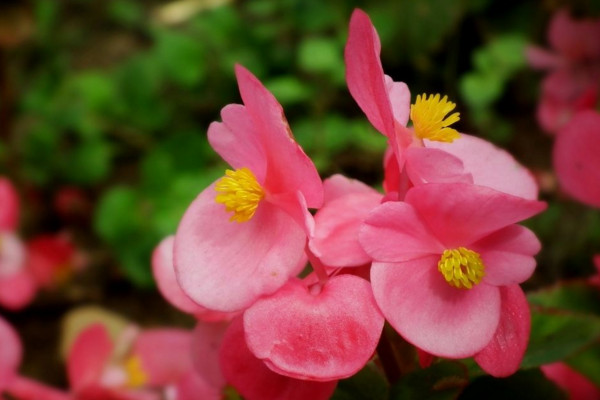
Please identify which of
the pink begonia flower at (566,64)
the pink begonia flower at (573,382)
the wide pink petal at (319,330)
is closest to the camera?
the wide pink petal at (319,330)

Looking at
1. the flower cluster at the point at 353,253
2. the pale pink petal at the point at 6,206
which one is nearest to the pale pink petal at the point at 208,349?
the flower cluster at the point at 353,253

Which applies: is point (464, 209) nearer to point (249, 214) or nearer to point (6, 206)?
point (249, 214)

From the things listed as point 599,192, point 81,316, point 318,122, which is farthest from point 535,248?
point 318,122

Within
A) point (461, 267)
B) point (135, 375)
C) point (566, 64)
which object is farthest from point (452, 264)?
point (566, 64)

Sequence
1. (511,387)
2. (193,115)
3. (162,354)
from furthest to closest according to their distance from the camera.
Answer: (193,115) → (162,354) → (511,387)

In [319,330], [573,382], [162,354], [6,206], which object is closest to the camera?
[319,330]

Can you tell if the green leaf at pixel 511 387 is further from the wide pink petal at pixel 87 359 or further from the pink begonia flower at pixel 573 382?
the wide pink petal at pixel 87 359

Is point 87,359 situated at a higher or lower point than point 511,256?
lower

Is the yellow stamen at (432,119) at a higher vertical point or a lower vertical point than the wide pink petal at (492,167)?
higher

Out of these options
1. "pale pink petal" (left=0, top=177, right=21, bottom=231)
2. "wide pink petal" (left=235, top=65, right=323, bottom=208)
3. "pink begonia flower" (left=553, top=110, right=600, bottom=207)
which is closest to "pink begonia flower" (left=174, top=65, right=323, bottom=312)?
"wide pink petal" (left=235, top=65, right=323, bottom=208)
